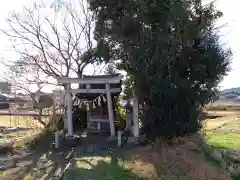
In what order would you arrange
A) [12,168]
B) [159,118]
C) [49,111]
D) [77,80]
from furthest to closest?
[49,111], [77,80], [159,118], [12,168]

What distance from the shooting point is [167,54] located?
1275cm

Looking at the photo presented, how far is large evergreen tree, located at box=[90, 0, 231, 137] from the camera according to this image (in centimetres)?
1268

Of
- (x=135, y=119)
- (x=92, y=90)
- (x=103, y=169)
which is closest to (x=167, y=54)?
(x=135, y=119)

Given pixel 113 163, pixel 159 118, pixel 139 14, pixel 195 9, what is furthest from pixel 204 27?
pixel 113 163

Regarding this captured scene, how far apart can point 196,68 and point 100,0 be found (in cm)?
456

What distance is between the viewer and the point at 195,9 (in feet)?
45.4

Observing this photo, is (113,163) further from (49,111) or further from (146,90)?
(49,111)

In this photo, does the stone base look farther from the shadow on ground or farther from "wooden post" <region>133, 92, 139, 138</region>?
"wooden post" <region>133, 92, 139, 138</region>

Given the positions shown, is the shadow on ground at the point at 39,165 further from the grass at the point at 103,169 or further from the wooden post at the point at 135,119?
the wooden post at the point at 135,119

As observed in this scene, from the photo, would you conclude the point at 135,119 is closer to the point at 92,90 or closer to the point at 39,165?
the point at 92,90

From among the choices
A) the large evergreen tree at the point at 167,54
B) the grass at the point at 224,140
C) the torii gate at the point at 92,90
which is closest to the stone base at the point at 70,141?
the torii gate at the point at 92,90

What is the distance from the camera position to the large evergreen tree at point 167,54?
1268cm

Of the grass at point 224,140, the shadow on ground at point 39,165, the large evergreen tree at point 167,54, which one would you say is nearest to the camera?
the shadow on ground at point 39,165

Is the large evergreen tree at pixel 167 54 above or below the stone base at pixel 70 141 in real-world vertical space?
above
